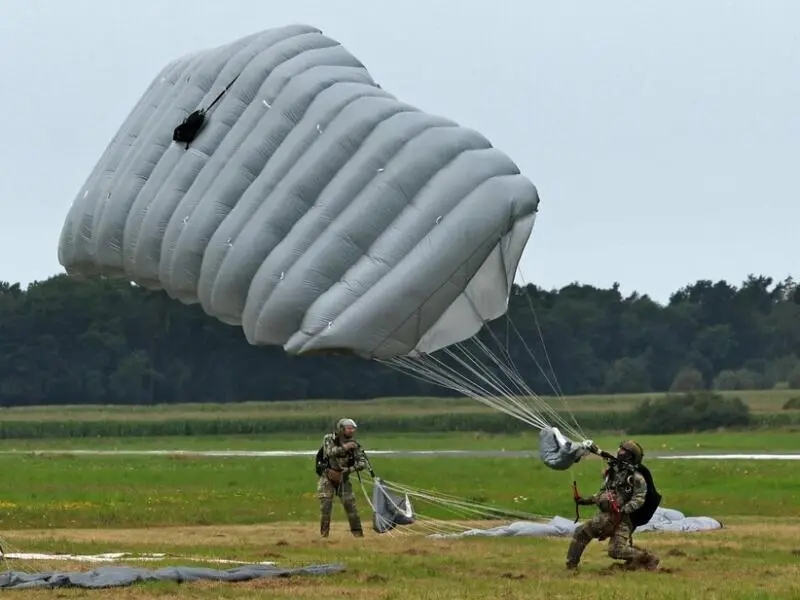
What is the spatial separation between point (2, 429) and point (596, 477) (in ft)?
125

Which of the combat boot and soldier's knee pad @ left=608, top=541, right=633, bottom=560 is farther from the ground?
soldier's knee pad @ left=608, top=541, right=633, bottom=560

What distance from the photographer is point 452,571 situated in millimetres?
18094

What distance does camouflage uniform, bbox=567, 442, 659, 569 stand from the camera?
59.1 feet

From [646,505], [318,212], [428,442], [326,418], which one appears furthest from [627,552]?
[326,418]

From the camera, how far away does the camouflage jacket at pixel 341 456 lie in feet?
73.7

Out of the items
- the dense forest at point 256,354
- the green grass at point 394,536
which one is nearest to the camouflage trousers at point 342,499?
the green grass at point 394,536

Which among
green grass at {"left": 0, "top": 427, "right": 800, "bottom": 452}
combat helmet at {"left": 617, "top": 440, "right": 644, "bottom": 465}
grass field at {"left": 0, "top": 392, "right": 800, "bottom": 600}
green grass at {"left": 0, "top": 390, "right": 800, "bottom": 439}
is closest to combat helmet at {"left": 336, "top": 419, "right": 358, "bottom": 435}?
grass field at {"left": 0, "top": 392, "right": 800, "bottom": 600}

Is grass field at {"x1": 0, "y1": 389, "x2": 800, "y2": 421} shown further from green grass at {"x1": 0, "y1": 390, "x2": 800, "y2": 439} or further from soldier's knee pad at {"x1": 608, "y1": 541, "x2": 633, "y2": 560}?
soldier's knee pad at {"x1": 608, "y1": 541, "x2": 633, "y2": 560}

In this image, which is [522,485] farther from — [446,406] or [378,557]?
[446,406]

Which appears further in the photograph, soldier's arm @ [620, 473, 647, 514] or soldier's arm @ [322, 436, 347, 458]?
soldier's arm @ [322, 436, 347, 458]

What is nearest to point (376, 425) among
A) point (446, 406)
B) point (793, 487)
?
point (446, 406)

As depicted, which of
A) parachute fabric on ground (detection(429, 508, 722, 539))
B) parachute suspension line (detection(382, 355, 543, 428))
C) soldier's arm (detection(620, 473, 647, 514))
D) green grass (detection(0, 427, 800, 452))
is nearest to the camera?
soldier's arm (detection(620, 473, 647, 514))

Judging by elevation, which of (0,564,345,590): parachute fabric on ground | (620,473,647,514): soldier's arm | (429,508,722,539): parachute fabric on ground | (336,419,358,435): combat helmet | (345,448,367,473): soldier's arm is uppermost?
(336,419,358,435): combat helmet

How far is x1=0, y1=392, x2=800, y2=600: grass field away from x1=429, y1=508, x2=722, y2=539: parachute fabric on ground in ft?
1.47
